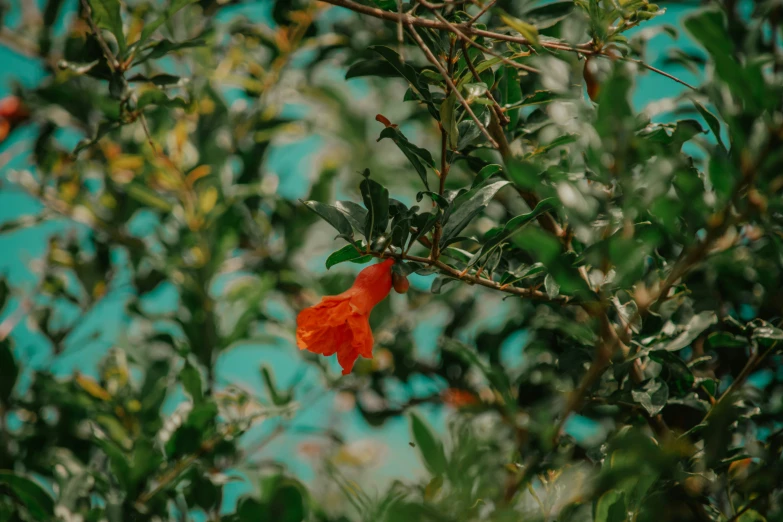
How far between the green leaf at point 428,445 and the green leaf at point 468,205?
24cm

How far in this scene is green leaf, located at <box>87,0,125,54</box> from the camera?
2.96ft

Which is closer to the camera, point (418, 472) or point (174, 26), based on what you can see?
point (418, 472)

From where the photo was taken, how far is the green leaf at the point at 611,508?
0.71m

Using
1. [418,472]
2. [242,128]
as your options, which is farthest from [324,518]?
[242,128]

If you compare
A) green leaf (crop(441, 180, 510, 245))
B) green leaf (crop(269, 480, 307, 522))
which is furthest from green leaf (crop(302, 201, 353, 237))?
green leaf (crop(269, 480, 307, 522))

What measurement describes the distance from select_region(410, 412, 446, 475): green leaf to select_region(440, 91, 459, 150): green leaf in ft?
1.11

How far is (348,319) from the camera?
0.84 m

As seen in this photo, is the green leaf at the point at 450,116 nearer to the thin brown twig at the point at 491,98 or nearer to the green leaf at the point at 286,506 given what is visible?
the thin brown twig at the point at 491,98

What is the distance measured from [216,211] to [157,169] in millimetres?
169

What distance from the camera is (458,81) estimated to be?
0.77 metres

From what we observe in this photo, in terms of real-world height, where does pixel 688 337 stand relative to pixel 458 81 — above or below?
below

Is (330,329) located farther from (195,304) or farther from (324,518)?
(195,304)

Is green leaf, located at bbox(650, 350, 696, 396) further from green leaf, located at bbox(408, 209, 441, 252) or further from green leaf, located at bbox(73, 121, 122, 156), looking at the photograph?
green leaf, located at bbox(73, 121, 122, 156)

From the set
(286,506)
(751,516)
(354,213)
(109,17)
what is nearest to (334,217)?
(354,213)
